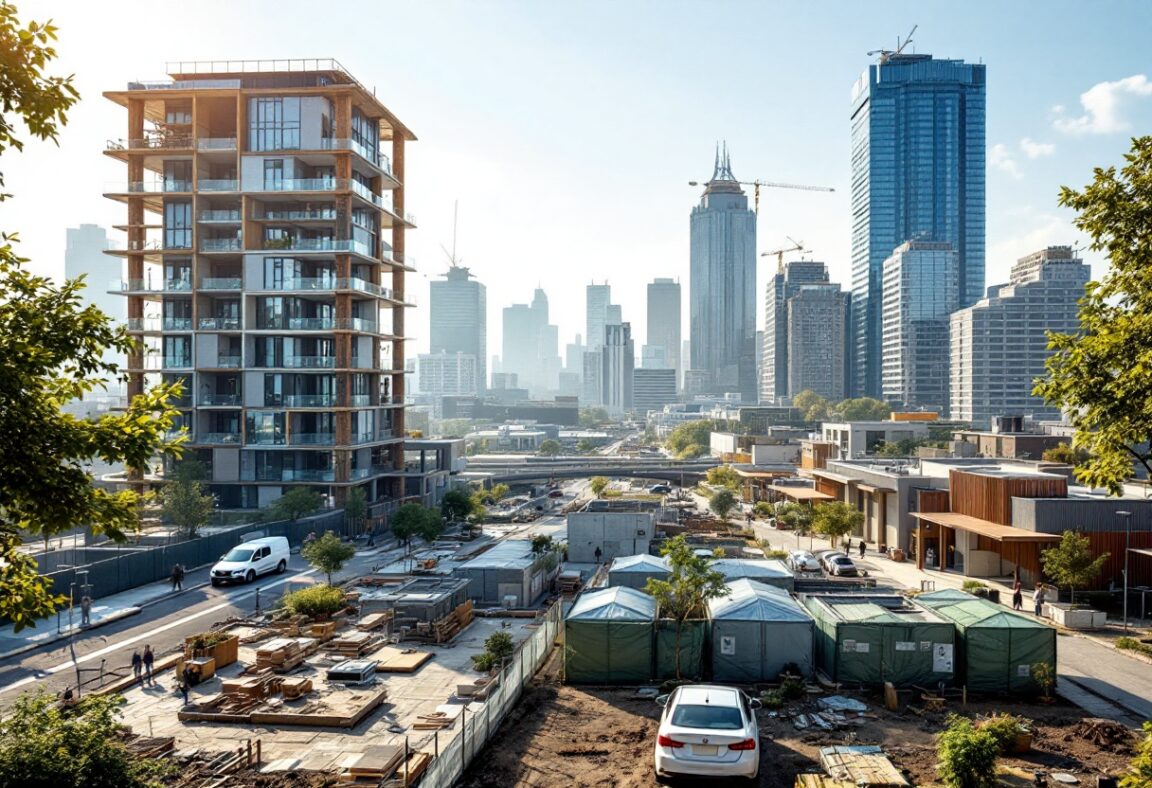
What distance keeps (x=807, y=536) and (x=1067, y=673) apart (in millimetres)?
37685

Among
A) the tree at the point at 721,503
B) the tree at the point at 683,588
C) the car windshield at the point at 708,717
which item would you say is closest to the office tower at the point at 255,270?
the tree at the point at 721,503

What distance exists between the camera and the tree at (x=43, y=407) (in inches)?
351

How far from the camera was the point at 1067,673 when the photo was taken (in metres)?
24.5

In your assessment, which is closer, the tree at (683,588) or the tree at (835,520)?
the tree at (683,588)

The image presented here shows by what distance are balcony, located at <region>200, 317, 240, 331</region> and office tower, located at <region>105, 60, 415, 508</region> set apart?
116 mm

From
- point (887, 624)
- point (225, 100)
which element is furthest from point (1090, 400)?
point (225, 100)

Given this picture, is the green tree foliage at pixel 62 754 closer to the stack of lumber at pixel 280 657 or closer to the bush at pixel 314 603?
the stack of lumber at pixel 280 657

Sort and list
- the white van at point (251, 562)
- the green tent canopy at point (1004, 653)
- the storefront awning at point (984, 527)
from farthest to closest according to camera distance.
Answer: the white van at point (251, 562), the storefront awning at point (984, 527), the green tent canopy at point (1004, 653)

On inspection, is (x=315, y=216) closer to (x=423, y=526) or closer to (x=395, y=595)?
(x=423, y=526)

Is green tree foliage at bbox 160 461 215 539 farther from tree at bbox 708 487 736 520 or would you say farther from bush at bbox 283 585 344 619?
tree at bbox 708 487 736 520

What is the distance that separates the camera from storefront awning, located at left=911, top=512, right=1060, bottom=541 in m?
36.1

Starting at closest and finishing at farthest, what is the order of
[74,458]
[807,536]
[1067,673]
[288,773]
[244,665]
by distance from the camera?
[74,458] → [288,773] → [1067,673] → [244,665] → [807,536]

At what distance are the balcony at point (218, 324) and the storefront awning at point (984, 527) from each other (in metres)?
52.5

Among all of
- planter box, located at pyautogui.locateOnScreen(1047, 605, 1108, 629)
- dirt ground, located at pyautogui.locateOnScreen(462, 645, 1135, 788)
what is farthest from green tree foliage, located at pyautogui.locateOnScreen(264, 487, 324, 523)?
planter box, located at pyautogui.locateOnScreen(1047, 605, 1108, 629)
